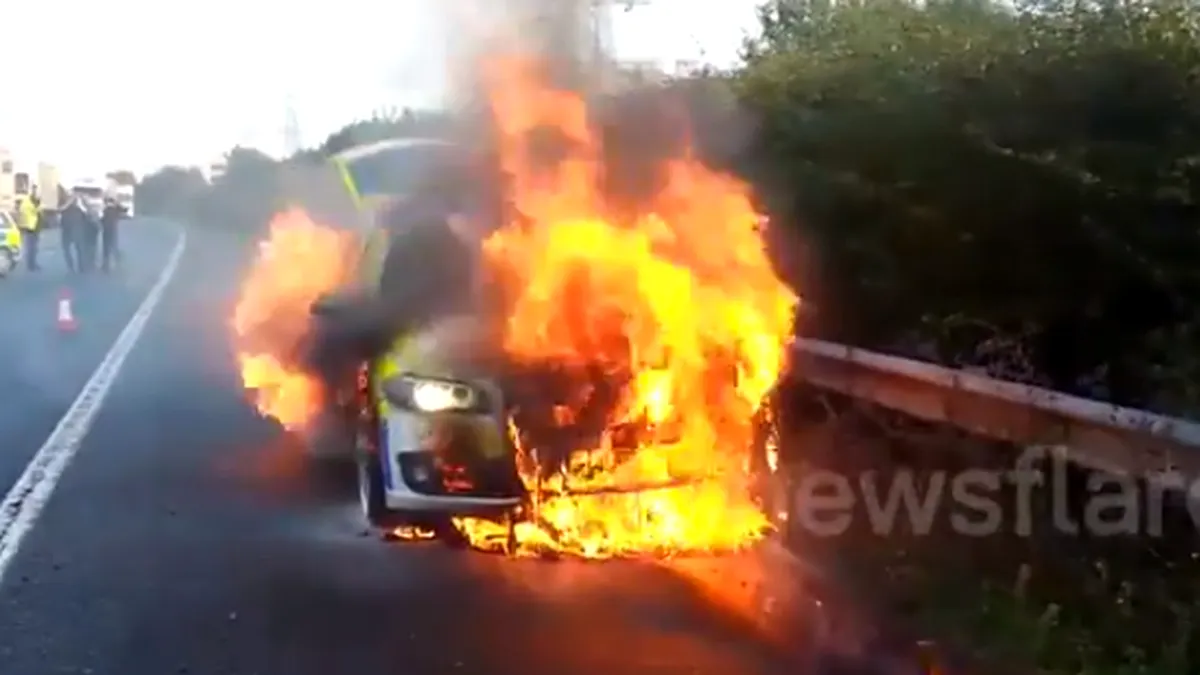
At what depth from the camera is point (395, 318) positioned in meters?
10.4

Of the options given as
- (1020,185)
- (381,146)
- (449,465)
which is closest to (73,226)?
(381,146)

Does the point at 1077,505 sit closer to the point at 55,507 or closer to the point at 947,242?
the point at 947,242

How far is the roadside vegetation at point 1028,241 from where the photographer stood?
23.1ft

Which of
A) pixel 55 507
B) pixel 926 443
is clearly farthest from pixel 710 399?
pixel 55 507

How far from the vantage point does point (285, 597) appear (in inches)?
317

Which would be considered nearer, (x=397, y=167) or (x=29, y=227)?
(x=397, y=167)

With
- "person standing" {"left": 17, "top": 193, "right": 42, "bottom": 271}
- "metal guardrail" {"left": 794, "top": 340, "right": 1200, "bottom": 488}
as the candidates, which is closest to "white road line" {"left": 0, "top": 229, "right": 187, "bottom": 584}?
"metal guardrail" {"left": 794, "top": 340, "right": 1200, "bottom": 488}

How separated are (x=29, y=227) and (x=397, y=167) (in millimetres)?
33312

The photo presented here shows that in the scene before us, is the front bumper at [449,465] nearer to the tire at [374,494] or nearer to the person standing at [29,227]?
the tire at [374,494]

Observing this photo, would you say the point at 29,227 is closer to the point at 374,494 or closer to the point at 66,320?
the point at 66,320

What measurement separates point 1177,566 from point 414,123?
750 cm

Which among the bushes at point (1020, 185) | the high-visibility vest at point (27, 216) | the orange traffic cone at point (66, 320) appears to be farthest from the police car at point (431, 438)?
the high-visibility vest at point (27, 216)

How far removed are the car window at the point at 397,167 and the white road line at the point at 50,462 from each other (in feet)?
9.43

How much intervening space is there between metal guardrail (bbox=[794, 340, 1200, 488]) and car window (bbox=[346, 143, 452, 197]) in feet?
11.3
